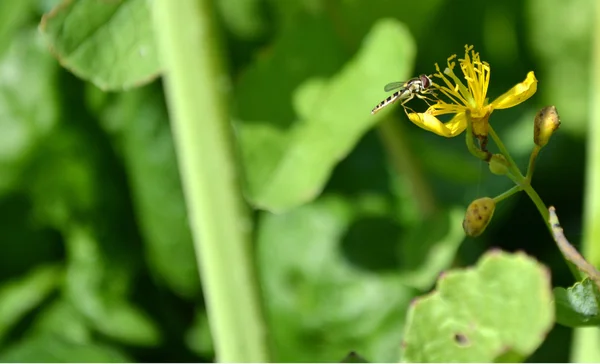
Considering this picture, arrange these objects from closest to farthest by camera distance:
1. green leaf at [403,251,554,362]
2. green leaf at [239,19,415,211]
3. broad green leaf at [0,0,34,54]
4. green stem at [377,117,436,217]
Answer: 1. green leaf at [403,251,554,362]
2. green leaf at [239,19,415,211]
3. green stem at [377,117,436,217]
4. broad green leaf at [0,0,34,54]

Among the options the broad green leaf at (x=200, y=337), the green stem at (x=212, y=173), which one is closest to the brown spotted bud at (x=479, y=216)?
the green stem at (x=212, y=173)

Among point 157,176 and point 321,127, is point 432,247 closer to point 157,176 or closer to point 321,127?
point 321,127

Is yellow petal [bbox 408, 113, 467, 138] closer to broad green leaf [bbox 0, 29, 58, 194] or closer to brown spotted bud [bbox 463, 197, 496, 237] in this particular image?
brown spotted bud [bbox 463, 197, 496, 237]

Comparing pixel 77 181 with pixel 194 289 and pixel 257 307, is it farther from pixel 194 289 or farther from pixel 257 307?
pixel 257 307

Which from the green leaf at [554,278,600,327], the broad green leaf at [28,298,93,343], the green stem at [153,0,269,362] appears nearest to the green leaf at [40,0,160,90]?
the green stem at [153,0,269,362]

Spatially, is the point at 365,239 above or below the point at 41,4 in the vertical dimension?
below

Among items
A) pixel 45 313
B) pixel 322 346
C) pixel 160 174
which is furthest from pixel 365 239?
pixel 45 313
